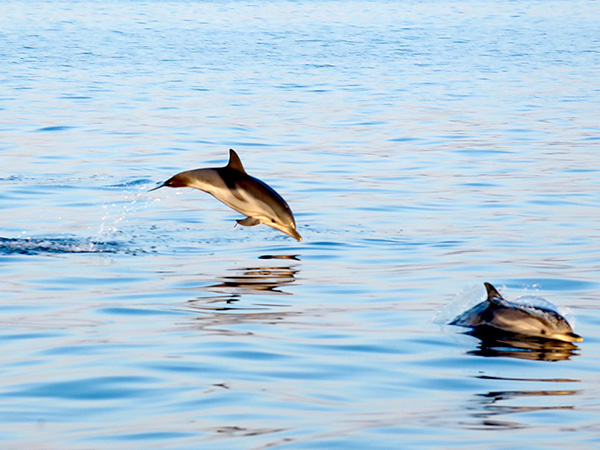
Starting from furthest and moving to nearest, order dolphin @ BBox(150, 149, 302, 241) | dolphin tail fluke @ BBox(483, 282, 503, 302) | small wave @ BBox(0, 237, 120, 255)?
small wave @ BBox(0, 237, 120, 255)
dolphin @ BBox(150, 149, 302, 241)
dolphin tail fluke @ BBox(483, 282, 503, 302)

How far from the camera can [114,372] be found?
24.5 ft

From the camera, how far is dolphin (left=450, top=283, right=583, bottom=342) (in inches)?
340

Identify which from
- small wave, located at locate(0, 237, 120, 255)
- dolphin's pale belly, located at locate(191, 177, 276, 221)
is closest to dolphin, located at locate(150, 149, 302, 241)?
dolphin's pale belly, located at locate(191, 177, 276, 221)

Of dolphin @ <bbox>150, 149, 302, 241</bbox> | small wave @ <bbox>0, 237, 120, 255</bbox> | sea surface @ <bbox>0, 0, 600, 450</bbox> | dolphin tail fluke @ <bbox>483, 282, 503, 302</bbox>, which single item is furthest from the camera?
small wave @ <bbox>0, 237, 120, 255</bbox>

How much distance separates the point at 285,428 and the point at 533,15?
232 feet

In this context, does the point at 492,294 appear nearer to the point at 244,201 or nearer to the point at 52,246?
the point at 244,201

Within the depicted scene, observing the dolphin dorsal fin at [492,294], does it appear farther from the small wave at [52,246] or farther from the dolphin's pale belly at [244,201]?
the small wave at [52,246]

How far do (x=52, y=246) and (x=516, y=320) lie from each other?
17.9 feet

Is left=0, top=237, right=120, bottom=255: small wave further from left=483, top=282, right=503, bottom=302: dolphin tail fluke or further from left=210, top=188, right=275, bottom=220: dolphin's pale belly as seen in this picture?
left=483, top=282, right=503, bottom=302: dolphin tail fluke

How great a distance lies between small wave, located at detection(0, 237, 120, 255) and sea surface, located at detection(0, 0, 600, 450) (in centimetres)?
5

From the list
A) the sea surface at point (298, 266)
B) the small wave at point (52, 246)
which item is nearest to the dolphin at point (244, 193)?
the sea surface at point (298, 266)

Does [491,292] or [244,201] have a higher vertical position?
[244,201]

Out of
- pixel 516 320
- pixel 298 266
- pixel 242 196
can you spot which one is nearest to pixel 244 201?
pixel 242 196

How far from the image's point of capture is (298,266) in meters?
11.5
